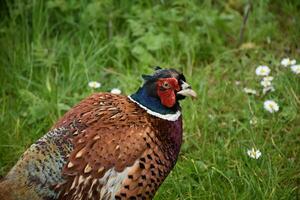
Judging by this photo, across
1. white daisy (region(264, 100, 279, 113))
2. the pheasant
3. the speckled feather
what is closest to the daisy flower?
white daisy (region(264, 100, 279, 113))

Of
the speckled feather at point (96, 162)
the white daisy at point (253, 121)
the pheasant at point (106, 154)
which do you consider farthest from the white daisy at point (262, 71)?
the speckled feather at point (96, 162)

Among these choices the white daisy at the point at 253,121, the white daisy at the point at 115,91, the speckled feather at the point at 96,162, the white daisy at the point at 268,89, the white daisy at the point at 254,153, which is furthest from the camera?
the white daisy at the point at 268,89

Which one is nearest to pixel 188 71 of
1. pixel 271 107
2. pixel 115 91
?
pixel 115 91

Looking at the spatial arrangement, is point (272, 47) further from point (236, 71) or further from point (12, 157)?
point (12, 157)

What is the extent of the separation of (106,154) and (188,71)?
1.87m

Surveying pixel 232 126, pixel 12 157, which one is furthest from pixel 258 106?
pixel 12 157

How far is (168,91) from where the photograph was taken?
11.1 feet

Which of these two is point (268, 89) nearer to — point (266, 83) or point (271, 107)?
point (266, 83)

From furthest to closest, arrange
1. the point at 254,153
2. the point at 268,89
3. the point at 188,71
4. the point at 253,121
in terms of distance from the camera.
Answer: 1. the point at 188,71
2. the point at 268,89
3. the point at 253,121
4. the point at 254,153

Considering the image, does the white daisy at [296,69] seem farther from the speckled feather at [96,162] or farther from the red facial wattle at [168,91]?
the speckled feather at [96,162]

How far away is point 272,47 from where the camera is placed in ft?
17.0

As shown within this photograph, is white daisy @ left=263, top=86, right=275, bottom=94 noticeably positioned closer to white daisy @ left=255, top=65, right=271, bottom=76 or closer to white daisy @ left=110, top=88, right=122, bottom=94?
white daisy @ left=255, top=65, right=271, bottom=76

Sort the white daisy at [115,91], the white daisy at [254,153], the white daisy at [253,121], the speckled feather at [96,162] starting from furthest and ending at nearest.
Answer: the white daisy at [115,91]
the white daisy at [253,121]
the white daisy at [254,153]
the speckled feather at [96,162]

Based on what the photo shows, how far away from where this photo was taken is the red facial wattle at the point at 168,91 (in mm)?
3369
